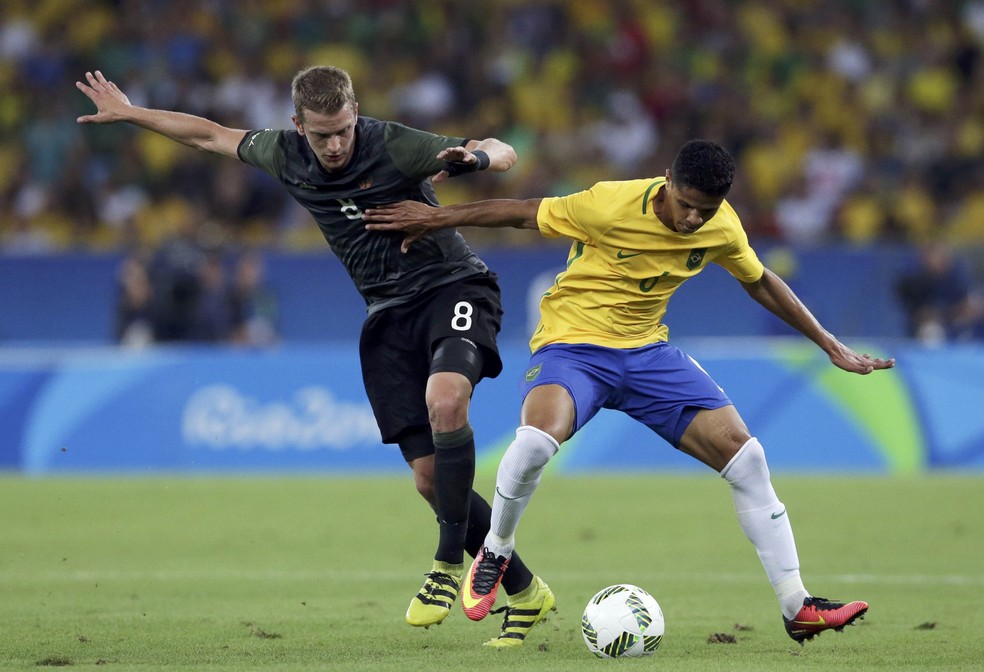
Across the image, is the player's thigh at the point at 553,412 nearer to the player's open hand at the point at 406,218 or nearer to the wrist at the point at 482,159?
the player's open hand at the point at 406,218

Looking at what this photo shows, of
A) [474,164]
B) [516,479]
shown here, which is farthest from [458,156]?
[516,479]

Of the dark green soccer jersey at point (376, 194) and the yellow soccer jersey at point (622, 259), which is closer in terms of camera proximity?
the yellow soccer jersey at point (622, 259)

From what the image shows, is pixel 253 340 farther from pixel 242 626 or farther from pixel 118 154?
pixel 242 626

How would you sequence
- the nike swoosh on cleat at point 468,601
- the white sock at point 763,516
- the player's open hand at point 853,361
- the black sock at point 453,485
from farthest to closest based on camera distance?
the player's open hand at point 853,361 → the black sock at point 453,485 → the white sock at point 763,516 → the nike swoosh on cleat at point 468,601

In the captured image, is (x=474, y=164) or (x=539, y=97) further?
(x=539, y=97)

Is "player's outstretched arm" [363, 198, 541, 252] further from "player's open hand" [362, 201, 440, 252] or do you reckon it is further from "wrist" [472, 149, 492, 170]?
"wrist" [472, 149, 492, 170]

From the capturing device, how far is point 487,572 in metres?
6.48

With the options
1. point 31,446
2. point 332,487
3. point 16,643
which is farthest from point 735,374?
point 16,643

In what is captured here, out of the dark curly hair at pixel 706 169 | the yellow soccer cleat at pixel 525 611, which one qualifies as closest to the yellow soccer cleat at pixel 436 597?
the yellow soccer cleat at pixel 525 611

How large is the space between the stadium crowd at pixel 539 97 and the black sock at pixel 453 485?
38.8ft

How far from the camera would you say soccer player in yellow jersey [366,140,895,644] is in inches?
253

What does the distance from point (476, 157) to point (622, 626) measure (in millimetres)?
2072

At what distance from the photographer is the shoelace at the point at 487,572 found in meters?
6.42

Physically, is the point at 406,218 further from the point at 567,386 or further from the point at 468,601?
the point at 468,601
